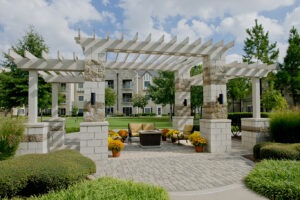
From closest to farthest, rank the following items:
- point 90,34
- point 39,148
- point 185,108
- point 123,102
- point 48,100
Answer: point 39,148
point 90,34
point 185,108
point 48,100
point 123,102

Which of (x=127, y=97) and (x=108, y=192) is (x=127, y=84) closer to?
(x=127, y=97)

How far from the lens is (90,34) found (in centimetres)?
731

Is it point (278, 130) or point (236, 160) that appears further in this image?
point (278, 130)

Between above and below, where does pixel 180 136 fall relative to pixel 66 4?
below

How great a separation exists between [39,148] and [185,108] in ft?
27.4

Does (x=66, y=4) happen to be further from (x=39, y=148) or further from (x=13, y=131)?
(x=39, y=148)

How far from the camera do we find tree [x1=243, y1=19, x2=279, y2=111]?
2012 centimetres

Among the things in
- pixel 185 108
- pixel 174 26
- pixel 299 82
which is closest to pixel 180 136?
pixel 185 108

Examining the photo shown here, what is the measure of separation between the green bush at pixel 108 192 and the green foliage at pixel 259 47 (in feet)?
66.5

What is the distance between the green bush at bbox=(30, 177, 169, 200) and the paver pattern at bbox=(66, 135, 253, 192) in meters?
0.64

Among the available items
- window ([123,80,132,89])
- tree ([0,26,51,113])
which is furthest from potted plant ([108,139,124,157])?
window ([123,80,132,89])

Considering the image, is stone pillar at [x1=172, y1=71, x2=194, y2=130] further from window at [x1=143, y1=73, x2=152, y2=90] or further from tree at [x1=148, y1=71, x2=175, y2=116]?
window at [x1=143, y1=73, x2=152, y2=90]

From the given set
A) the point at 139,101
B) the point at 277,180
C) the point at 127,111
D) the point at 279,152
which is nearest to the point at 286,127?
the point at 279,152

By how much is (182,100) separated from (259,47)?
12977mm
